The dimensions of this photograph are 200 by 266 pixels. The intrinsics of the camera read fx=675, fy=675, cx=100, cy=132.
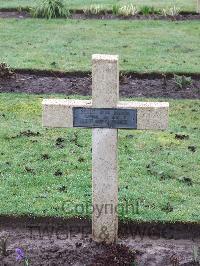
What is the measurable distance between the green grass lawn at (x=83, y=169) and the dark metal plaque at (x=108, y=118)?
110cm

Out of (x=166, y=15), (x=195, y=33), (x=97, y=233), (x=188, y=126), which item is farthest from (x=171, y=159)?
(x=166, y=15)

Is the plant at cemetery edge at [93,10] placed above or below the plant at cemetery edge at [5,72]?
above

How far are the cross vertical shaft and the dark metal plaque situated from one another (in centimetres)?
4

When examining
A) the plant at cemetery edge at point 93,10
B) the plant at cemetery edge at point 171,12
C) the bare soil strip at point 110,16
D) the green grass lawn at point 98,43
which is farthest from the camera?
the plant at cemetery edge at point 93,10

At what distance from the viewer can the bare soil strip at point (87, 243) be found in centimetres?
503

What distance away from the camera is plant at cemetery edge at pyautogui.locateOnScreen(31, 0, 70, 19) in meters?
15.9

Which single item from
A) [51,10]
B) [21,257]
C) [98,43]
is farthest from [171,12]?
[21,257]

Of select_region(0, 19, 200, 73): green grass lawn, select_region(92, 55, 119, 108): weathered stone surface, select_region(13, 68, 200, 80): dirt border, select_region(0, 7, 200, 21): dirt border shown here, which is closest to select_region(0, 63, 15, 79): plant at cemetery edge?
select_region(13, 68, 200, 80): dirt border

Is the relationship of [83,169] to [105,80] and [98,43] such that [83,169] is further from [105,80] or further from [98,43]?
[98,43]

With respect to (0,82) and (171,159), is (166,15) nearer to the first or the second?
(0,82)

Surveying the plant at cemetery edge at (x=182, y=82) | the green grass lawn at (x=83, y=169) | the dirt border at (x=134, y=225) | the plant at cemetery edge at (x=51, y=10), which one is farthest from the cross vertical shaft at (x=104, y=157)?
the plant at cemetery edge at (x=51, y=10)

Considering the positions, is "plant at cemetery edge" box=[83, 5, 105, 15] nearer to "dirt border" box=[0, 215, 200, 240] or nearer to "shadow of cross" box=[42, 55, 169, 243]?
"dirt border" box=[0, 215, 200, 240]

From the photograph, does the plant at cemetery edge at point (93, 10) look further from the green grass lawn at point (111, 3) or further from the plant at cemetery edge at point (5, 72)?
the plant at cemetery edge at point (5, 72)

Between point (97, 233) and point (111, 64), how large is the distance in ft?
4.43
